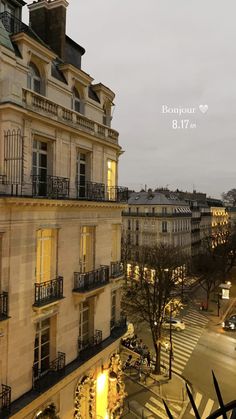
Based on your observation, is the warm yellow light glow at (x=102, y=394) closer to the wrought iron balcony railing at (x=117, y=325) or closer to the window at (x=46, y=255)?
the wrought iron balcony railing at (x=117, y=325)

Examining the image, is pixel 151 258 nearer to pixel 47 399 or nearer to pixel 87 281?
pixel 87 281

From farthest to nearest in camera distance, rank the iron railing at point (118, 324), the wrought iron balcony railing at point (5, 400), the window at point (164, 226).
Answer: the window at point (164, 226) < the iron railing at point (118, 324) < the wrought iron balcony railing at point (5, 400)

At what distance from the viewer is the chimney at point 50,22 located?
14.7 meters

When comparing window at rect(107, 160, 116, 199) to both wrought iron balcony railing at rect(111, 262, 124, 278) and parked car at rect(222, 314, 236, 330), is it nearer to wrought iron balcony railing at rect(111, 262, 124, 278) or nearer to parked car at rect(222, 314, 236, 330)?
wrought iron balcony railing at rect(111, 262, 124, 278)

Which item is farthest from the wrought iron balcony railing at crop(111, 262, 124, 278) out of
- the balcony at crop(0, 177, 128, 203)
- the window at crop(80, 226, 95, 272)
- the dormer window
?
the dormer window

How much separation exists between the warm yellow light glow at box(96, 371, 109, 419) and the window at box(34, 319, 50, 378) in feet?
13.3

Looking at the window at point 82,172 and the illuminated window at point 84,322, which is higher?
the window at point 82,172

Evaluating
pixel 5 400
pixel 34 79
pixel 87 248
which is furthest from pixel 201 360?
pixel 34 79

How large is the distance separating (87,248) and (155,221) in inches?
1569

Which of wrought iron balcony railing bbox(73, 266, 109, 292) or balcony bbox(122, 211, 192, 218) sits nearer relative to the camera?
wrought iron balcony railing bbox(73, 266, 109, 292)

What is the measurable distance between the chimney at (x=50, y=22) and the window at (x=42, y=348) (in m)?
11.7

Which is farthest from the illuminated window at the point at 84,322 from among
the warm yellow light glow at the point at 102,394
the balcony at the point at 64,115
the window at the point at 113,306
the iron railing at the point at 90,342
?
the balcony at the point at 64,115

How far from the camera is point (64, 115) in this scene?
13.0m

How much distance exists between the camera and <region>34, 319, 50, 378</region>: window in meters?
11.9
